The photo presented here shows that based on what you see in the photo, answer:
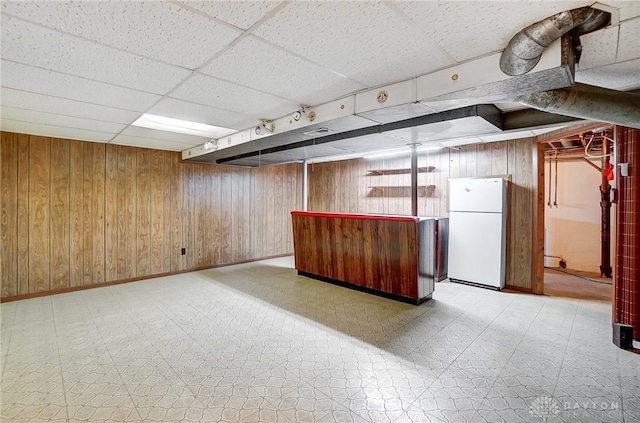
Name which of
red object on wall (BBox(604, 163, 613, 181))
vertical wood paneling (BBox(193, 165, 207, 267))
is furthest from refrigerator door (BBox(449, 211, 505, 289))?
vertical wood paneling (BBox(193, 165, 207, 267))

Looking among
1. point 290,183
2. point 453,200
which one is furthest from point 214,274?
point 453,200

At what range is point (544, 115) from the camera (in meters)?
2.85

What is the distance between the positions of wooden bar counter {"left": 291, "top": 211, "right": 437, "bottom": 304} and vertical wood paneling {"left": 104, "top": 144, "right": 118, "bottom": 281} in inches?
116

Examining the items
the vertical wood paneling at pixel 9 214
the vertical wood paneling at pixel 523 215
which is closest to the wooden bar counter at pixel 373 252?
the vertical wood paneling at pixel 523 215

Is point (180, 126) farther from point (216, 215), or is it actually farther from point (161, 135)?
point (216, 215)

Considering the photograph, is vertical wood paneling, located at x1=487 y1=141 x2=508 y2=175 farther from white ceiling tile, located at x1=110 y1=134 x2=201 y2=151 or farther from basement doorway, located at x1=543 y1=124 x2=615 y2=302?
white ceiling tile, located at x1=110 y1=134 x2=201 y2=151

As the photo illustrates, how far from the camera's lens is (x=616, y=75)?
210cm

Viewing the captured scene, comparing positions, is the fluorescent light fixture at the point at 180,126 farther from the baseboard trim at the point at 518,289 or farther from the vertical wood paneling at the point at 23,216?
the baseboard trim at the point at 518,289

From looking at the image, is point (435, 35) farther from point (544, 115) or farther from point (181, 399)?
point (181, 399)

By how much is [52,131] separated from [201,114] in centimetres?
231

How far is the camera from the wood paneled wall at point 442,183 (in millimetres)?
4246

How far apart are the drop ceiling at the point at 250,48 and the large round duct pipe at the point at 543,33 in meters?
0.05

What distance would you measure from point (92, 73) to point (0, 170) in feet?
9.85

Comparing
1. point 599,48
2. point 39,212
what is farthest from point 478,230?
point 39,212
